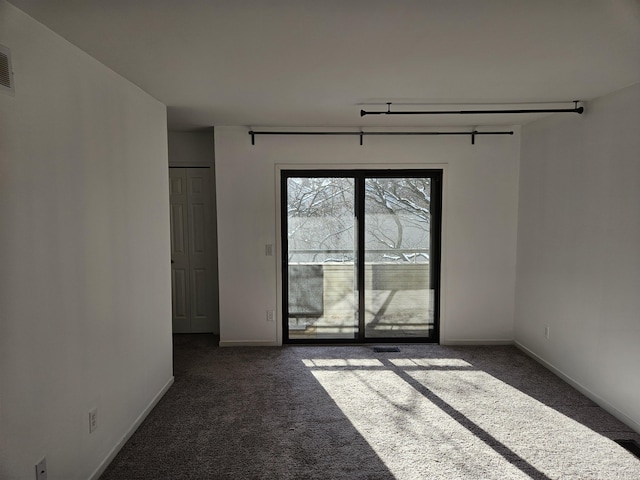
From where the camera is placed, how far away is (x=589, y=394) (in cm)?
343

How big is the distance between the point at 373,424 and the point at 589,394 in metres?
1.81

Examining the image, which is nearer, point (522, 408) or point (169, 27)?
point (169, 27)

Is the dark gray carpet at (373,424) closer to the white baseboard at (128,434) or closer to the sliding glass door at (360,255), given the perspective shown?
the white baseboard at (128,434)

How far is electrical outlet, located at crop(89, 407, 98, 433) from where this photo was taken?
2.36m

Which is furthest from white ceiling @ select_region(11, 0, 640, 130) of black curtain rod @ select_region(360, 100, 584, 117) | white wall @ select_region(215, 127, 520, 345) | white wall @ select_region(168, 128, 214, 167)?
white wall @ select_region(168, 128, 214, 167)

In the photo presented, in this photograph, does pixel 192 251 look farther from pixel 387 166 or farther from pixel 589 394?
pixel 589 394

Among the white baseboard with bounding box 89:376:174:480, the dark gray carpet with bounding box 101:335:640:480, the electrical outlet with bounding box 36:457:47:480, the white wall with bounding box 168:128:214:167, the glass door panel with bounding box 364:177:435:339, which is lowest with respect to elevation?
the dark gray carpet with bounding box 101:335:640:480

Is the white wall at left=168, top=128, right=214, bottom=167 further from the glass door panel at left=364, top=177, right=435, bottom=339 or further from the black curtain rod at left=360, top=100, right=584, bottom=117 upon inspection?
the black curtain rod at left=360, top=100, right=584, bottom=117

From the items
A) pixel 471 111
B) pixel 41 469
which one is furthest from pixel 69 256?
pixel 471 111

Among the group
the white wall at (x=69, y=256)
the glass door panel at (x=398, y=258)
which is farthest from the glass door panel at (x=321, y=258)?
the white wall at (x=69, y=256)

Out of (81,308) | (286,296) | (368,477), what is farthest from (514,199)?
(81,308)

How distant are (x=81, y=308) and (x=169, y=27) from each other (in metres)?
1.47

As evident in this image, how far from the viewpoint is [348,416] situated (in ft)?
10.3

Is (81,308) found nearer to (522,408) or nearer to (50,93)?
(50,93)
